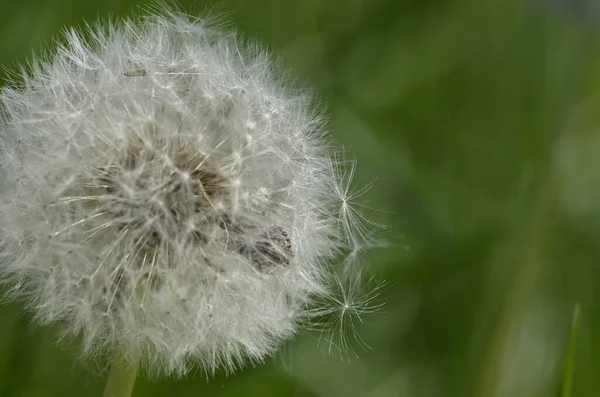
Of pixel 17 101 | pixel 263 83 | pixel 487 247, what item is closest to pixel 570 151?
pixel 487 247

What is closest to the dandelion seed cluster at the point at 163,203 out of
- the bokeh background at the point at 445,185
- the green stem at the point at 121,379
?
the green stem at the point at 121,379

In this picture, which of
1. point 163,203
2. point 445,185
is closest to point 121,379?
point 163,203

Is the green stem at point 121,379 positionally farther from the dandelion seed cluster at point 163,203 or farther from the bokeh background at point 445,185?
the bokeh background at point 445,185

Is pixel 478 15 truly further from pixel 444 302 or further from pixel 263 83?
pixel 263 83

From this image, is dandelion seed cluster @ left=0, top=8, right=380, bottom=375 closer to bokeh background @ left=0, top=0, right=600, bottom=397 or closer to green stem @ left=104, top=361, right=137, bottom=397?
green stem @ left=104, top=361, right=137, bottom=397

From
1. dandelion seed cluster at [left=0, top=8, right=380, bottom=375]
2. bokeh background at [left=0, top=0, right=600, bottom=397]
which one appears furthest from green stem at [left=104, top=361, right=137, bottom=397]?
bokeh background at [left=0, top=0, right=600, bottom=397]
